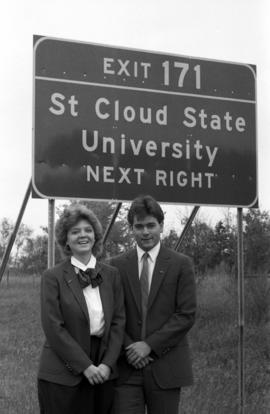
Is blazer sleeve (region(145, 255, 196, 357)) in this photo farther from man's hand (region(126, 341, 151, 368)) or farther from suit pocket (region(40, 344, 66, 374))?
suit pocket (region(40, 344, 66, 374))

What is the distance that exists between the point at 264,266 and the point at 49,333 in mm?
9214

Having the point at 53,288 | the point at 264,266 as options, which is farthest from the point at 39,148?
the point at 264,266

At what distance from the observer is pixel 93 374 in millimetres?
3312

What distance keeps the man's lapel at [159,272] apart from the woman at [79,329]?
182 mm

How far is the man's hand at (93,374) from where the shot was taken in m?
3.31

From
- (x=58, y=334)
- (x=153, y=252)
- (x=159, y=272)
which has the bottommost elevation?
(x=58, y=334)

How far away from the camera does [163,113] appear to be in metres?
5.35

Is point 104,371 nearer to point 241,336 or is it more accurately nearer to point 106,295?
point 106,295

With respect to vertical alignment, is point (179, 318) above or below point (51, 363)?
above

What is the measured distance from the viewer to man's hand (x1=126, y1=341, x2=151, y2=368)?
3.52m

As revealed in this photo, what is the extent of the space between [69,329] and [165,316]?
553 mm

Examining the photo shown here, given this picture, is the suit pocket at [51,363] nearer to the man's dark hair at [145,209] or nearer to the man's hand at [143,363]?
the man's hand at [143,363]

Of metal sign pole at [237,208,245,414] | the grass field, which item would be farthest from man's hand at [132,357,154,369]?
the grass field

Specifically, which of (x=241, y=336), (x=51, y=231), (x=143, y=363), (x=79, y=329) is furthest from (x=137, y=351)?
(x=241, y=336)
